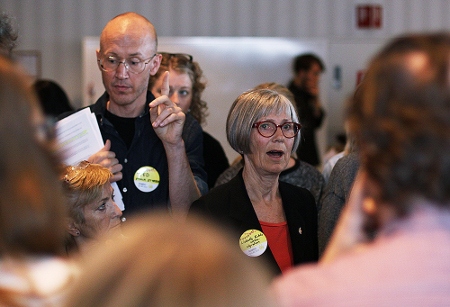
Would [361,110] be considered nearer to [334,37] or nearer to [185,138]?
[185,138]

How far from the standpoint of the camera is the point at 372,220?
1217 mm

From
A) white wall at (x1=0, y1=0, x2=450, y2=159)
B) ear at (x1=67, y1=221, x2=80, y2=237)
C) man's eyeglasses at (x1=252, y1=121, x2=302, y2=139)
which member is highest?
white wall at (x1=0, y1=0, x2=450, y2=159)

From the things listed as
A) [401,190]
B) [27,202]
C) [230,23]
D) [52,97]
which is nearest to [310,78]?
[230,23]

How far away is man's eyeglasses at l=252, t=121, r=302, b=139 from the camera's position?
2.87m

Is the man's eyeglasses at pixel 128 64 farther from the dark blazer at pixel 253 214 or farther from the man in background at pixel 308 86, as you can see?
the man in background at pixel 308 86

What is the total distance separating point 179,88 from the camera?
3.86 meters

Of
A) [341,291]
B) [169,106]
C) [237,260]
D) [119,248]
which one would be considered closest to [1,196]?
[119,248]

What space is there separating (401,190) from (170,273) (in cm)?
50

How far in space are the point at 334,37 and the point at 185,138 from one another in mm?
4129

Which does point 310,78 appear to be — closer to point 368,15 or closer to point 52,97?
point 368,15

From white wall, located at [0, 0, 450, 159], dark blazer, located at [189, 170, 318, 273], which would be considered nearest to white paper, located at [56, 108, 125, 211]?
dark blazer, located at [189, 170, 318, 273]

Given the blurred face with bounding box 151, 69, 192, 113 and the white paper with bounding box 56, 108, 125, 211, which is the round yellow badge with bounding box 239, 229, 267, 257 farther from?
the blurred face with bounding box 151, 69, 192, 113

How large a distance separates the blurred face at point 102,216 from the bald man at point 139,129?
5.9 inches

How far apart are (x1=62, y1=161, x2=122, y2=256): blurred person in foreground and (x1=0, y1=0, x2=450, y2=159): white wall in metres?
→ 4.33
